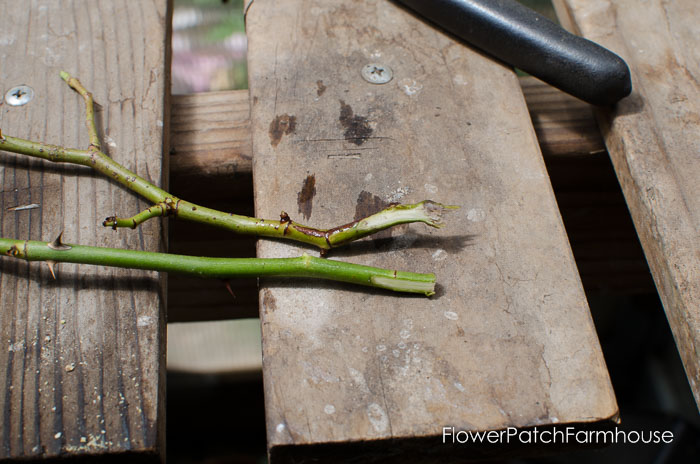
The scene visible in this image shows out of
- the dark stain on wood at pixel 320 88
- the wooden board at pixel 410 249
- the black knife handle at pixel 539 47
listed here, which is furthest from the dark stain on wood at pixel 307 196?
the black knife handle at pixel 539 47

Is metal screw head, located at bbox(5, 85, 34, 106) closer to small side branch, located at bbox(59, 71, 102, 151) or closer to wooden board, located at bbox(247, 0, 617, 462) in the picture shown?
small side branch, located at bbox(59, 71, 102, 151)

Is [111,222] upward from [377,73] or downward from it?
downward

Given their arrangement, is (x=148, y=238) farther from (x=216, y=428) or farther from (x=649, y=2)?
(x=216, y=428)

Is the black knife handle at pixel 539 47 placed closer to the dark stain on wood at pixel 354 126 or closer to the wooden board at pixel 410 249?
the wooden board at pixel 410 249

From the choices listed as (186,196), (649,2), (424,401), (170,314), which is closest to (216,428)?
(170,314)

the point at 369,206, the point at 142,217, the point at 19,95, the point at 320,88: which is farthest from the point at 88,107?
the point at 369,206

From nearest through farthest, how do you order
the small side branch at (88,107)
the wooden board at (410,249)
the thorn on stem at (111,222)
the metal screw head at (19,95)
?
the wooden board at (410,249), the thorn on stem at (111,222), the small side branch at (88,107), the metal screw head at (19,95)

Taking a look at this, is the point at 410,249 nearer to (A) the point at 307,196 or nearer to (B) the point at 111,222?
(A) the point at 307,196

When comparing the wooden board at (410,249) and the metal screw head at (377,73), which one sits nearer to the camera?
the wooden board at (410,249)
